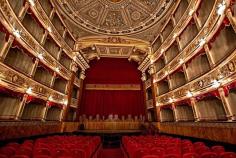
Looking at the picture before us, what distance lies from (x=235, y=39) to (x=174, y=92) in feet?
18.2

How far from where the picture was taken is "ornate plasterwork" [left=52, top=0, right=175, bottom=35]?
13.3m

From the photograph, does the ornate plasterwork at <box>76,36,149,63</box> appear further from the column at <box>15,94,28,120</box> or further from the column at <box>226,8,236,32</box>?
the column at <box>226,8,236,32</box>

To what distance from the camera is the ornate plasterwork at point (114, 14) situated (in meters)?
13.3

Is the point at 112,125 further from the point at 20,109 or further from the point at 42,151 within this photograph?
the point at 42,151

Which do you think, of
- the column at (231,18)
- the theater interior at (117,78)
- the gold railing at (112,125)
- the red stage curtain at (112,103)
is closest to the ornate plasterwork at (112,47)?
the theater interior at (117,78)

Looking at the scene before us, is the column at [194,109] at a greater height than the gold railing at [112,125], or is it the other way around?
the column at [194,109]

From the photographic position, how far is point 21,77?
802cm

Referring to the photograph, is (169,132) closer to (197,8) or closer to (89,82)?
(197,8)

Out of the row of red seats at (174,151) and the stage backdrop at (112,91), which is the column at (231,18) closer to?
the row of red seats at (174,151)

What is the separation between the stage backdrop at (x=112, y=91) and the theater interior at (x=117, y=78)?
0.37ft

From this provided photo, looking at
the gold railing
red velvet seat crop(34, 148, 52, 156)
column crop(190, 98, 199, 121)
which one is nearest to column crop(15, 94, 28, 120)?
red velvet seat crop(34, 148, 52, 156)

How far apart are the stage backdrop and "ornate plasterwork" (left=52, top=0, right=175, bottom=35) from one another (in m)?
4.23

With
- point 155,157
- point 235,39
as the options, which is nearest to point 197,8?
point 235,39

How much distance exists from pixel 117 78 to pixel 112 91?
5.53 feet
